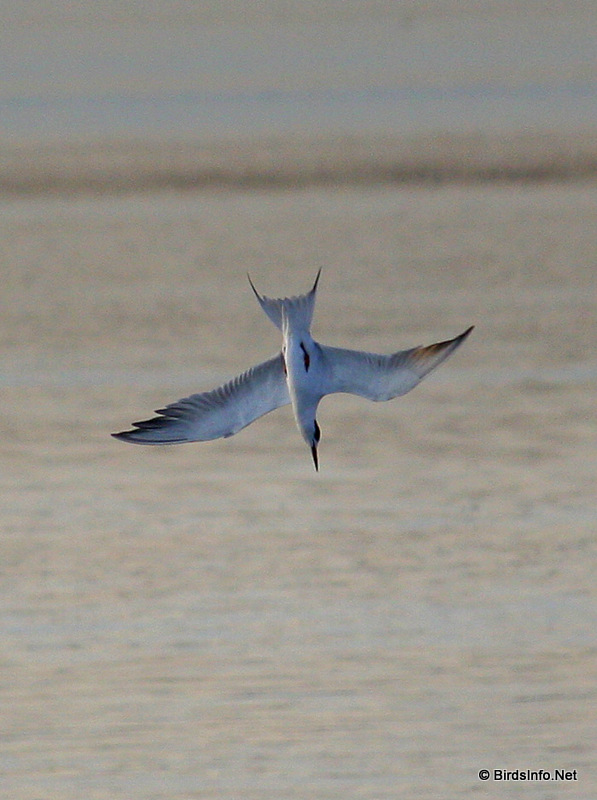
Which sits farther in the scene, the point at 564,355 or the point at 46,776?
the point at 564,355

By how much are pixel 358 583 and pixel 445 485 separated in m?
2.77

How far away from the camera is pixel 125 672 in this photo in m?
12.1

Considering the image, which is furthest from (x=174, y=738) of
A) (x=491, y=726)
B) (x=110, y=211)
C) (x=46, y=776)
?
(x=110, y=211)

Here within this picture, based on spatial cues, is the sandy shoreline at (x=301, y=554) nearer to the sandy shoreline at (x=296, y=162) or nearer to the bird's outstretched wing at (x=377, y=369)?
the bird's outstretched wing at (x=377, y=369)

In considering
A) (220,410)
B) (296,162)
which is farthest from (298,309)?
(296,162)

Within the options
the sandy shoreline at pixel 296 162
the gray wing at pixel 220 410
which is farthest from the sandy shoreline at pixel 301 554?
the sandy shoreline at pixel 296 162

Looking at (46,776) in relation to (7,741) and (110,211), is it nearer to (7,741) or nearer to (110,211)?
(7,741)

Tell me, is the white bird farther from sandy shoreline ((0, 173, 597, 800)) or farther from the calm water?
the calm water

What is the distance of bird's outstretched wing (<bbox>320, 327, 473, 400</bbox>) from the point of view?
358 inches

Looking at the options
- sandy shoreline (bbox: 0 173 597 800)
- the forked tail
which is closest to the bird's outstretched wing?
the forked tail

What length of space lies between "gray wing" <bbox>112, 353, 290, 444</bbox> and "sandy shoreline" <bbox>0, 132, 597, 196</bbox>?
77.8ft

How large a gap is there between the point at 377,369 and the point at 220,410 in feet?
2.36

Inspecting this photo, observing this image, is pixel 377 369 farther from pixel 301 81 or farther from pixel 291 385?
pixel 301 81

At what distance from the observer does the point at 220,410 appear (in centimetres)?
934
